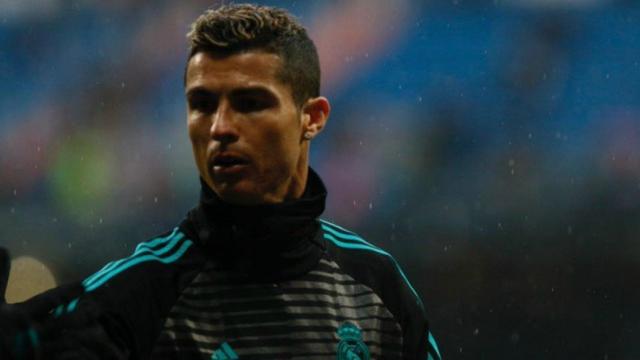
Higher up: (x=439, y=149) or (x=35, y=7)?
(x=35, y=7)

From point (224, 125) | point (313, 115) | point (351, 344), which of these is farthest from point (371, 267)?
point (224, 125)

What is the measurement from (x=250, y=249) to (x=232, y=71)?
322mm

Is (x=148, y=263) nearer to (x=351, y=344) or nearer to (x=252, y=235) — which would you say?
Answer: (x=252, y=235)

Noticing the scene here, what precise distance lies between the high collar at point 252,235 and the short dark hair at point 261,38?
23 cm

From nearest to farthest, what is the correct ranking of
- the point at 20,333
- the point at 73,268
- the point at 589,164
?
the point at 20,333 → the point at 73,268 → the point at 589,164

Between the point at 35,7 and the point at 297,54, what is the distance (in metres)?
3.87

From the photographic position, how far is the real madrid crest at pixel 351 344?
1795mm

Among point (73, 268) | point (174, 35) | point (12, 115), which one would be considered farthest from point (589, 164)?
point (12, 115)

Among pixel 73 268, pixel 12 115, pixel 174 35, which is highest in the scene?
pixel 174 35

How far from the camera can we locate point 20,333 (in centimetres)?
137

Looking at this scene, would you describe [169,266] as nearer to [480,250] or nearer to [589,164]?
[480,250]

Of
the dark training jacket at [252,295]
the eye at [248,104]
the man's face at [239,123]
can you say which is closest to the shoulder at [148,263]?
the dark training jacket at [252,295]

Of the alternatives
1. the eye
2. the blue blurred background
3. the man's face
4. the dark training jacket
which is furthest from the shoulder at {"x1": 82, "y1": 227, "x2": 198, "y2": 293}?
the blue blurred background

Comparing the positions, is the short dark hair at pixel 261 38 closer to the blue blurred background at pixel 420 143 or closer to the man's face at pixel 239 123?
the man's face at pixel 239 123
